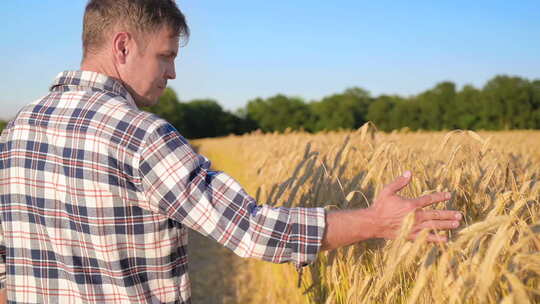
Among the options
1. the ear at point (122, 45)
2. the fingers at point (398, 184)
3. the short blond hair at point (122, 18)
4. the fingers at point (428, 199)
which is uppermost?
the short blond hair at point (122, 18)

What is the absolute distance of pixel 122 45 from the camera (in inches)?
52.2

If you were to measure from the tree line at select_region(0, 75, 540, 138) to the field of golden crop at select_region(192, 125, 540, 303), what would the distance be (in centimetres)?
3370

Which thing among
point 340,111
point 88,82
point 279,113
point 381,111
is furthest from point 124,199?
point 279,113

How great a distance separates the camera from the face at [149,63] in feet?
4.40

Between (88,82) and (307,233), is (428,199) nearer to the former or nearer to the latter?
(307,233)

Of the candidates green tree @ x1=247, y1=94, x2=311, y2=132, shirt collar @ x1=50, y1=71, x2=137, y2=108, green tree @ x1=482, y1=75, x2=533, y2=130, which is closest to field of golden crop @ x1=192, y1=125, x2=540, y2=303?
shirt collar @ x1=50, y1=71, x2=137, y2=108

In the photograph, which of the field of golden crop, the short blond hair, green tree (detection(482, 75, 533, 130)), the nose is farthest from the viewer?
green tree (detection(482, 75, 533, 130))

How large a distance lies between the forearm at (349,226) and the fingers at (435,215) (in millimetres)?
111

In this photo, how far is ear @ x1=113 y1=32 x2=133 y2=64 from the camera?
131 centimetres

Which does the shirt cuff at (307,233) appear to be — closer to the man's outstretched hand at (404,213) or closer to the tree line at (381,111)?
the man's outstretched hand at (404,213)

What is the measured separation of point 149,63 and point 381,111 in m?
53.1

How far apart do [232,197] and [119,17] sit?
0.65 m

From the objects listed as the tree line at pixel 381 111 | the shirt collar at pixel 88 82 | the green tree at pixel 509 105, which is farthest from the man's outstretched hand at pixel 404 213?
the green tree at pixel 509 105

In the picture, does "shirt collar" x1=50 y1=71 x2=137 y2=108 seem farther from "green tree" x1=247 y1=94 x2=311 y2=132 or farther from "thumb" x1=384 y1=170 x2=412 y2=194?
"green tree" x1=247 y1=94 x2=311 y2=132
